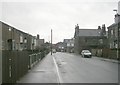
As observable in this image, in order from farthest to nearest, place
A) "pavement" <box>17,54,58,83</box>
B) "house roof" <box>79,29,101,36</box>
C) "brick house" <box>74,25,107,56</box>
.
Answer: "house roof" <box>79,29,101,36</box>
"brick house" <box>74,25,107,56</box>
"pavement" <box>17,54,58,83</box>

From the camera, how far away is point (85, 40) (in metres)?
95.1

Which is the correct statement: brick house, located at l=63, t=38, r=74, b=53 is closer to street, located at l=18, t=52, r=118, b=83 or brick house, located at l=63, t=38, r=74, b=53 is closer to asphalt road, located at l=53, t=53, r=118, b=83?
asphalt road, located at l=53, t=53, r=118, b=83

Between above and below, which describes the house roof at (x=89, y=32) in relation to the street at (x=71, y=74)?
above

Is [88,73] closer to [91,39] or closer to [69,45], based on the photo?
[91,39]

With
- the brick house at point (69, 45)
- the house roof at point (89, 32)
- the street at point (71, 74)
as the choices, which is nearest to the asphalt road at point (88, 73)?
the street at point (71, 74)

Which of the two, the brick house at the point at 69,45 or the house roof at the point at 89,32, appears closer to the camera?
the house roof at the point at 89,32

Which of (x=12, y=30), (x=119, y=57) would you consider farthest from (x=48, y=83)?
(x=12, y=30)

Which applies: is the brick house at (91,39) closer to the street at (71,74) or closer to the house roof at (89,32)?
the house roof at (89,32)

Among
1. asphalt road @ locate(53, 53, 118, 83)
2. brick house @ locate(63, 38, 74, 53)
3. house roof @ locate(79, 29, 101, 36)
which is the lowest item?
asphalt road @ locate(53, 53, 118, 83)

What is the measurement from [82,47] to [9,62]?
83.4 metres

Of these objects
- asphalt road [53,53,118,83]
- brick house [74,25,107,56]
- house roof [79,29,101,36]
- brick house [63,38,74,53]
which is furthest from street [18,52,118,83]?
brick house [63,38,74,53]

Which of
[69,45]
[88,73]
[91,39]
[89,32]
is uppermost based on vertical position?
[89,32]

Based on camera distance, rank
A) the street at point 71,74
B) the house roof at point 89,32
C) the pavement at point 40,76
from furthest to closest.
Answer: the house roof at point 89,32, the street at point 71,74, the pavement at point 40,76

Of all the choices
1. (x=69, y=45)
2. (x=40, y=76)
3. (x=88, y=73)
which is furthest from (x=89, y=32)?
(x=40, y=76)
